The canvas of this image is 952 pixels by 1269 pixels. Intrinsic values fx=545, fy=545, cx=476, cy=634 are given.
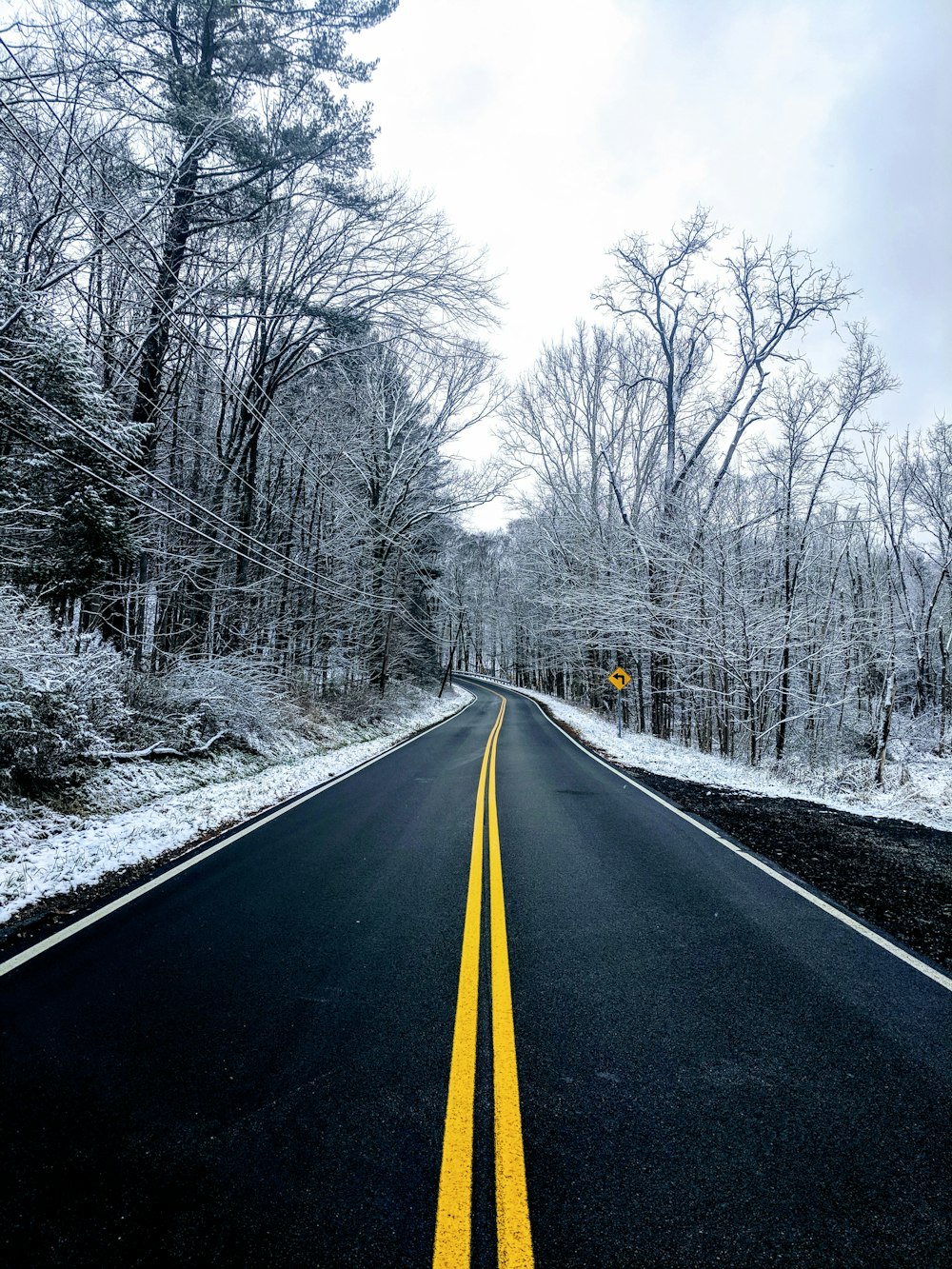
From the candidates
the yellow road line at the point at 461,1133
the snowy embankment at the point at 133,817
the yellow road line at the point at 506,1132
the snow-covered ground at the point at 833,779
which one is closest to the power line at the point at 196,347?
the snowy embankment at the point at 133,817

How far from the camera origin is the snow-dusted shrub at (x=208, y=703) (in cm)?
907

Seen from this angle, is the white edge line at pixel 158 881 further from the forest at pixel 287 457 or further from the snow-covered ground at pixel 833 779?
the snow-covered ground at pixel 833 779

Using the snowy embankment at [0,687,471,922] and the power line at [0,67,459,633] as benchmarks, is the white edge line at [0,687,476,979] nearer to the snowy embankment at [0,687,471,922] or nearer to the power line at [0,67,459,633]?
the snowy embankment at [0,687,471,922]

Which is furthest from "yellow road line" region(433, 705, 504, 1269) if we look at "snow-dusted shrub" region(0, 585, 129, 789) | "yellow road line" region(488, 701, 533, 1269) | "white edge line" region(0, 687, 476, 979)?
"snow-dusted shrub" region(0, 585, 129, 789)

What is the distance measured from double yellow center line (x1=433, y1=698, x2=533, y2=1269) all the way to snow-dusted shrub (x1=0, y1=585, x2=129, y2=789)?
536 cm

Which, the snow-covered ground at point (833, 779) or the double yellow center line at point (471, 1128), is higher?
A: the double yellow center line at point (471, 1128)

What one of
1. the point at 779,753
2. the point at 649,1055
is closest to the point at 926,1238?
the point at 649,1055

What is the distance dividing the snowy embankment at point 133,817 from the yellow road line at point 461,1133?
358cm

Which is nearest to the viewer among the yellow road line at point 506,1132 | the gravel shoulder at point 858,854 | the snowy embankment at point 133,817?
the yellow road line at point 506,1132

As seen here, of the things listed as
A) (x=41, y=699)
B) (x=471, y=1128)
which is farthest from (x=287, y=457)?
(x=471, y=1128)

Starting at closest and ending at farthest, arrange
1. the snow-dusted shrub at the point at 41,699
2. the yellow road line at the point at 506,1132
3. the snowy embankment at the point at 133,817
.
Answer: the yellow road line at the point at 506,1132
the snowy embankment at the point at 133,817
the snow-dusted shrub at the point at 41,699

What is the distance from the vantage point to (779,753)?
658 inches

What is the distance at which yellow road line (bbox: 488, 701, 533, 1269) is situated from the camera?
1710 mm

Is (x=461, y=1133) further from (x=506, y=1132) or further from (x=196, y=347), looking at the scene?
(x=196, y=347)
